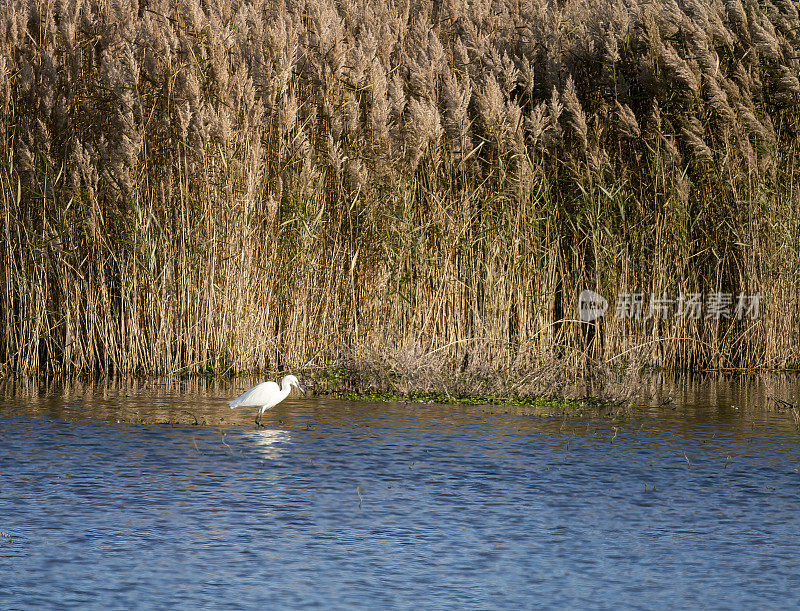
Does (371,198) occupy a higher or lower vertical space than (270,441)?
higher

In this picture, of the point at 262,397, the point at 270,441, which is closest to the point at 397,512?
the point at 270,441

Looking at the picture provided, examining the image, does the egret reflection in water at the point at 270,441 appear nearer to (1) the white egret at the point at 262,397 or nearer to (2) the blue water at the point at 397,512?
(2) the blue water at the point at 397,512

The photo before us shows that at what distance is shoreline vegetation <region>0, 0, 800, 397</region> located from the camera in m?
10.5

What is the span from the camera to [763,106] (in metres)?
11.7

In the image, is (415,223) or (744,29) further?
(744,29)

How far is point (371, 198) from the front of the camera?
1085 cm

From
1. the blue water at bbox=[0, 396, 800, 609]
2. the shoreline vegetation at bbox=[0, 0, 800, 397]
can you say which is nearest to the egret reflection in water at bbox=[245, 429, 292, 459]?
the blue water at bbox=[0, 396, 800, 609]

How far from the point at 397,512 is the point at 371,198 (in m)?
5.43

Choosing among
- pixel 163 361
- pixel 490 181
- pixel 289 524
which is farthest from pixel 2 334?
pixel 289 524

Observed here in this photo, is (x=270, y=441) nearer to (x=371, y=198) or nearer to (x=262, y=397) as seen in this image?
(x=262, y=397)

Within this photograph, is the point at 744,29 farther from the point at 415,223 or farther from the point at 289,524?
the point at 289,524

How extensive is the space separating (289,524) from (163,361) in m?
5.15

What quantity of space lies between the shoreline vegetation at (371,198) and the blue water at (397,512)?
2.01 m

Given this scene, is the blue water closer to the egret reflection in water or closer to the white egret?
the egret reflection in water
